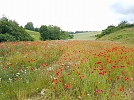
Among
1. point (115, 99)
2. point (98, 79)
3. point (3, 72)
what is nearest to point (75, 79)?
point (98, 79)

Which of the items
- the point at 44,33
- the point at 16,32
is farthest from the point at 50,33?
the point at 16,32

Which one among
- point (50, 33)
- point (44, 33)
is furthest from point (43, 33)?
point (50, 33)

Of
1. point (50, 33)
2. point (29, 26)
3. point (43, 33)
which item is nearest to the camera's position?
point (43, 33)

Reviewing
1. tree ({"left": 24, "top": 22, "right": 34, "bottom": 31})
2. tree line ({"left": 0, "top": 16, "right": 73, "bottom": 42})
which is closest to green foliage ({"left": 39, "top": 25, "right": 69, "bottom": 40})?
tree line ({"left": 0, "top": 16, "right": 73, "bottom": 42})

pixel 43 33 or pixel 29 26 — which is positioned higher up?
pixel 29 26

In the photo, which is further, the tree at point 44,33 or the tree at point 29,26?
the tree at point 29,26

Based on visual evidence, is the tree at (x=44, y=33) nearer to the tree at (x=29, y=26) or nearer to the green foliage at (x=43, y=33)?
the green foliage at (x=43, y=33)

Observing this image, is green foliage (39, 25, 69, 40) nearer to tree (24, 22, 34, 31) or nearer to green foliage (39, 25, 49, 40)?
green foliage (39, 25, 49, 40)

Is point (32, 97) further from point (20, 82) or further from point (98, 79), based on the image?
point (98, 79)

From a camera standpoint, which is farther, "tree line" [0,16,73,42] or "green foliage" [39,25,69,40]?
"green foliage" [39,25,69,40]

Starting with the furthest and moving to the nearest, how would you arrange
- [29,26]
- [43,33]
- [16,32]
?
[29,26]
[43,33]
[16,32]

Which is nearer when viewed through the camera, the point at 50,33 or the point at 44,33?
the point at 44,33

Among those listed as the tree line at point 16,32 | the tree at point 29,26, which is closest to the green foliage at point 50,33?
the tree line at point 16,32

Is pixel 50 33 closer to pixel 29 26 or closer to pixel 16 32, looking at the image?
pixel 16 32
